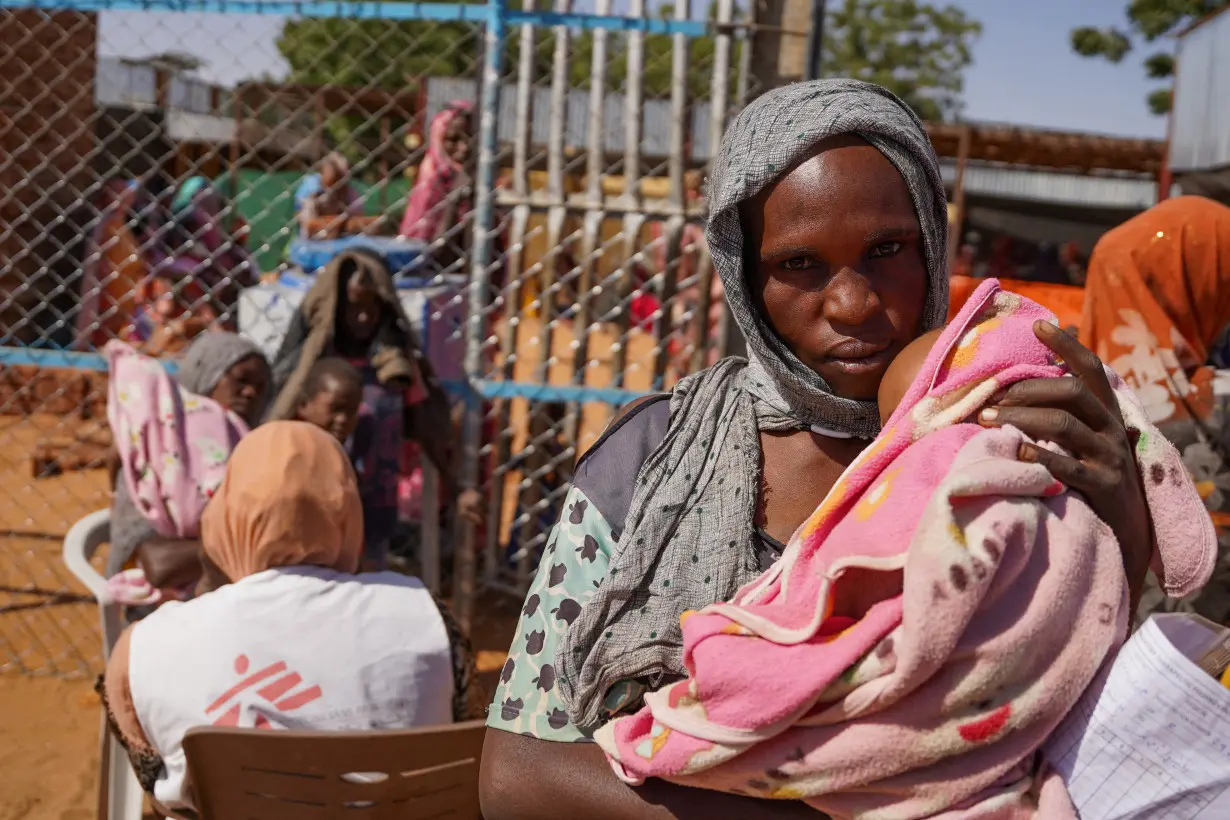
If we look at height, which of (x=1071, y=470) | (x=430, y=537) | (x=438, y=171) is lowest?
(x=430, y=537)

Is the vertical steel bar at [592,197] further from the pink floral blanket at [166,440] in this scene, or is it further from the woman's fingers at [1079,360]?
the woman's fingers at [1079,360]

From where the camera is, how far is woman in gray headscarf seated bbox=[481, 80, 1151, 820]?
52.4 inches

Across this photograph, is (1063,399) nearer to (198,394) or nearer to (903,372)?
(903,372)

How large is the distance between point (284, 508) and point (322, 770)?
794 millimetres

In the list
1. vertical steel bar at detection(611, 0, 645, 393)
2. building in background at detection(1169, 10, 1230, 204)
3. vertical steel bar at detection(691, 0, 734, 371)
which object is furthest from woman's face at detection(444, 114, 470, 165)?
building in background at detection(1169, 10, 1230, 204)

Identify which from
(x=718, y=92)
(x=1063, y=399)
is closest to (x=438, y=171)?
(x=718, y=92)

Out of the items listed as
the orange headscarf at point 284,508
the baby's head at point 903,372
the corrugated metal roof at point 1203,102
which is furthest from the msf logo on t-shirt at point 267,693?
the corrugated metal roof at point 1203,102

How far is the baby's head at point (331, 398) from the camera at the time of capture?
4.31m

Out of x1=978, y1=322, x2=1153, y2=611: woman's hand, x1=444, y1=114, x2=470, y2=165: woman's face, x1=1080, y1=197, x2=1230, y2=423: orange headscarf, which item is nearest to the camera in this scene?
x1=978, y1=322, x2=1153, y2=611: woman's hand

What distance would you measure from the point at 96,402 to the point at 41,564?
11.2 feet

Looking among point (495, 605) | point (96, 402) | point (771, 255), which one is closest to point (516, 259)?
point (495, 605)

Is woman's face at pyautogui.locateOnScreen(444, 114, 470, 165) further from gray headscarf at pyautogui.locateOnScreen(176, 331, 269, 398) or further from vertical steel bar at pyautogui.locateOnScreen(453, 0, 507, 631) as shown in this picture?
gray headscarf at pyautogui.locateOnScreen(176, 331, 269, 398)

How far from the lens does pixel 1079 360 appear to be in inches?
47.4

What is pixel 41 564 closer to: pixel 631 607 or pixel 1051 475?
pixel 631 607
